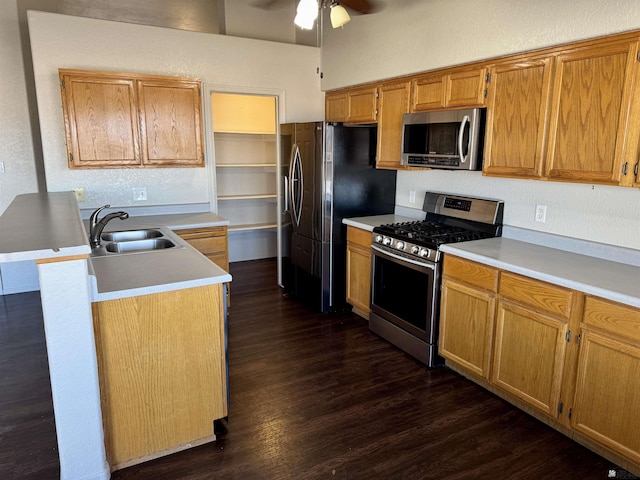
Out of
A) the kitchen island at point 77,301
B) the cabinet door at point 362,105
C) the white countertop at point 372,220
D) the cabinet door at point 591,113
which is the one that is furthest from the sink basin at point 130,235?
the cabinet door at point 591,113

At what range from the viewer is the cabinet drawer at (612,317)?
196 cm

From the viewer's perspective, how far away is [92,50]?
3693 millimetres

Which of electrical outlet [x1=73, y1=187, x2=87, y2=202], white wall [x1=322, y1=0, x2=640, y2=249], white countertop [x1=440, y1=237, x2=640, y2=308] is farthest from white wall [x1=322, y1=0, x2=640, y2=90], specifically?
electrical outlet [x1=73, y1=187, x2=87, y2=202]

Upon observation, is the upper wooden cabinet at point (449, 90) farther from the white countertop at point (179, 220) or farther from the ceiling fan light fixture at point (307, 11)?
the white countertop at point (179, 220)

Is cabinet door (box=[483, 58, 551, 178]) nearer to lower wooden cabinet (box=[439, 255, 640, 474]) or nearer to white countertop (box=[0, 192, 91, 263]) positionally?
lower wooden cabinet (box=[439, 255, 640, 474])

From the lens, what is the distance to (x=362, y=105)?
407cm

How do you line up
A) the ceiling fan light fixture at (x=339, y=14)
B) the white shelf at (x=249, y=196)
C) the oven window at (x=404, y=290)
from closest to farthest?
the ceiling fan light fixture at (x=339, y=14), the oven window at (x=404, y=290), the white shelf at (x=249, y=196)

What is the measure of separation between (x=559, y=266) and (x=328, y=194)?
80.6 inches

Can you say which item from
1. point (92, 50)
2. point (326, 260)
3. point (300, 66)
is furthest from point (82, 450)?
point (300, 66)

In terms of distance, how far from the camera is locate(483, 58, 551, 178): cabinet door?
256cm

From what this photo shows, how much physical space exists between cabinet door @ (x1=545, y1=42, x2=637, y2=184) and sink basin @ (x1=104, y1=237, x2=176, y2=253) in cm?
250

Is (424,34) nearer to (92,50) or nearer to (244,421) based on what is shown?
(92,50)

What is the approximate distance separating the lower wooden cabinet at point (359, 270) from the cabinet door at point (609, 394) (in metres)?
1.81

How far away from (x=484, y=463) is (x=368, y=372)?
3.39 ft
